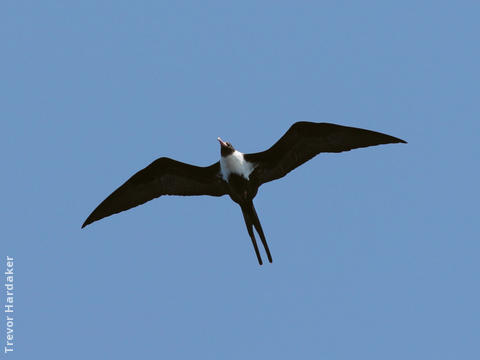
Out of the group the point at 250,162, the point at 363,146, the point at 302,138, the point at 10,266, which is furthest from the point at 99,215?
the point at 363,146

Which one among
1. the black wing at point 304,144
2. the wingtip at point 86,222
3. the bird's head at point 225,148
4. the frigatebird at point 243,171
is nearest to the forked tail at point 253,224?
the frigatebird at point 243,171

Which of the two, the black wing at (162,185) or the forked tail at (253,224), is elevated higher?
the black wing at (162,185)

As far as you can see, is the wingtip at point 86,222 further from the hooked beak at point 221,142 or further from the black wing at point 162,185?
the hooked beak at point 221,142

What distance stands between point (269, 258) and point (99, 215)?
106 inches

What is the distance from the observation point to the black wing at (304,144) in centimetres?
1188

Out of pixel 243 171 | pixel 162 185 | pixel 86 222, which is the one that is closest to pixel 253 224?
pixel 243 171

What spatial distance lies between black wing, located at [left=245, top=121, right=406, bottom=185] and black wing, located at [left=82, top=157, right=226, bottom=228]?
690mm

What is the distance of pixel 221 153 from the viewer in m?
12.4

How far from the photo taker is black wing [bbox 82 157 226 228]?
41.2ft

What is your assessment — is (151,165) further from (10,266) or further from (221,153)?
(10,266)

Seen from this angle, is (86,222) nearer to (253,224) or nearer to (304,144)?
(253,224)

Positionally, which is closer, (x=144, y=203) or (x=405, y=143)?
(x=405, y=143)

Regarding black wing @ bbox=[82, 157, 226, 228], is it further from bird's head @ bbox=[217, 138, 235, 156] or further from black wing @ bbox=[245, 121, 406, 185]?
black wing @ bbox=[245, 121, 406, 185]

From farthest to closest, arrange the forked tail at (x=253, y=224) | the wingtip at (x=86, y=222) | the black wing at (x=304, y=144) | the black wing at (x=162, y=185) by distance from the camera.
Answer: the wingtip at (x=86, y=222) → the black wing at (x=162, y=185) → the forked tail at (x=253, y=224) → the black wing at (x=304, y=144)
